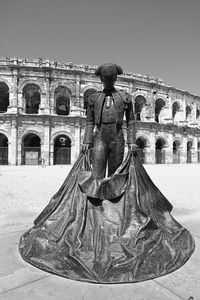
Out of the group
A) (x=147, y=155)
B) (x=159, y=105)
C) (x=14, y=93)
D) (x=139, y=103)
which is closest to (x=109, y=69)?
(x=14, y=93)

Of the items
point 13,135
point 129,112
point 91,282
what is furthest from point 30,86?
point 91,282

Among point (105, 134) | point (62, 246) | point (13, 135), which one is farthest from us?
point (13, 135)

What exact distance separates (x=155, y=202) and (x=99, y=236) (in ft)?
3.11

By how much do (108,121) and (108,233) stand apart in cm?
154

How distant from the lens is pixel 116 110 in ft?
10.6

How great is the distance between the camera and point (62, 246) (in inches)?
97.7

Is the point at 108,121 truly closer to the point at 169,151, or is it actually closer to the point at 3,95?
the point at 169,151

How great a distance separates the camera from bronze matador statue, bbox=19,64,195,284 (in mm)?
2240

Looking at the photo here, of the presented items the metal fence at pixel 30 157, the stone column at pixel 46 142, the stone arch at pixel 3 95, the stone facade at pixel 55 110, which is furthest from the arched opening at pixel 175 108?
the stone arch at pixel 3 95

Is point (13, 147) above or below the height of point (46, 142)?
below

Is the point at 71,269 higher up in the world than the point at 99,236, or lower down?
lower down

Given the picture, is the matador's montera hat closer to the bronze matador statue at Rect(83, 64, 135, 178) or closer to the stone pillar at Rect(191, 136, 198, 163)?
the bronze matador statue at Rect(83, 64, 135, 178)

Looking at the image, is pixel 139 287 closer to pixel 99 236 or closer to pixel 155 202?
pixel 99 236

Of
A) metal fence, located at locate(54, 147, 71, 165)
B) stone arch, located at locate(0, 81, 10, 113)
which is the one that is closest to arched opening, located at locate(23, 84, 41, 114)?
stone arch, located at locate(0, 81, 10, 113)
